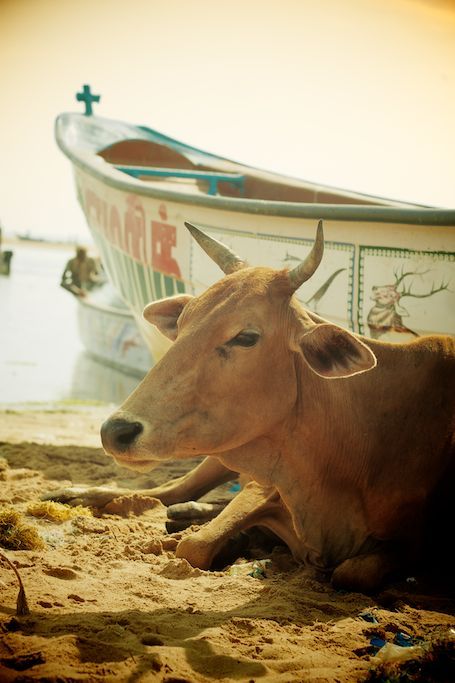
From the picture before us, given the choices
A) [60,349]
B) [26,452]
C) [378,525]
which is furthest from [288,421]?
[60,349]

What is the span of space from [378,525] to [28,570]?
171 cm

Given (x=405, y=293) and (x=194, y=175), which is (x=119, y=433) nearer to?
(x=405, y=293)

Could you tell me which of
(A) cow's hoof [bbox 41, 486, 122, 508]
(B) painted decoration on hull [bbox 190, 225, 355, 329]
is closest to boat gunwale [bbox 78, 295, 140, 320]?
(B) painted decoration on hull [bbox 190, 225, 355, 329]

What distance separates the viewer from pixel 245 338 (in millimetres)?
3553

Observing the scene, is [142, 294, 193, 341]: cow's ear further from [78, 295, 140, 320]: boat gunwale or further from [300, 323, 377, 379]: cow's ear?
[78, 295, 140, 320]: boat gunwale

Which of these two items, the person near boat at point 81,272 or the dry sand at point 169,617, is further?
the person near boat at point 81,272

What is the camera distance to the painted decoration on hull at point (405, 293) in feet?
17.1

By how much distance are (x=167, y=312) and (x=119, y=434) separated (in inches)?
41.6

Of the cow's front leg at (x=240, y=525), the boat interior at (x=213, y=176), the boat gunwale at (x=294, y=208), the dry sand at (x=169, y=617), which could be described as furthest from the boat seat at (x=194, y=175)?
the cow's front leg at (x=240, y=525)

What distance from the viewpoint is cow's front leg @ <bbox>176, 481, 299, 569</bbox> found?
13.3ft

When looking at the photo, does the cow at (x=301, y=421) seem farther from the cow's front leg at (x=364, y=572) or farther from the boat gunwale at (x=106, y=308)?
the boat gunwale at (x=106, y=308)

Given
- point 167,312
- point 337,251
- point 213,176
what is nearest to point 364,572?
point 167,312

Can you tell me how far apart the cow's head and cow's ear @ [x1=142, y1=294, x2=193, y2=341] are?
32 cm

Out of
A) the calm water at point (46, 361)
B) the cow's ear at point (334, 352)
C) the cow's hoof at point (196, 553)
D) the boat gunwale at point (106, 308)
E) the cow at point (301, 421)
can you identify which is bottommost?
the calm water at point (46, 361)
